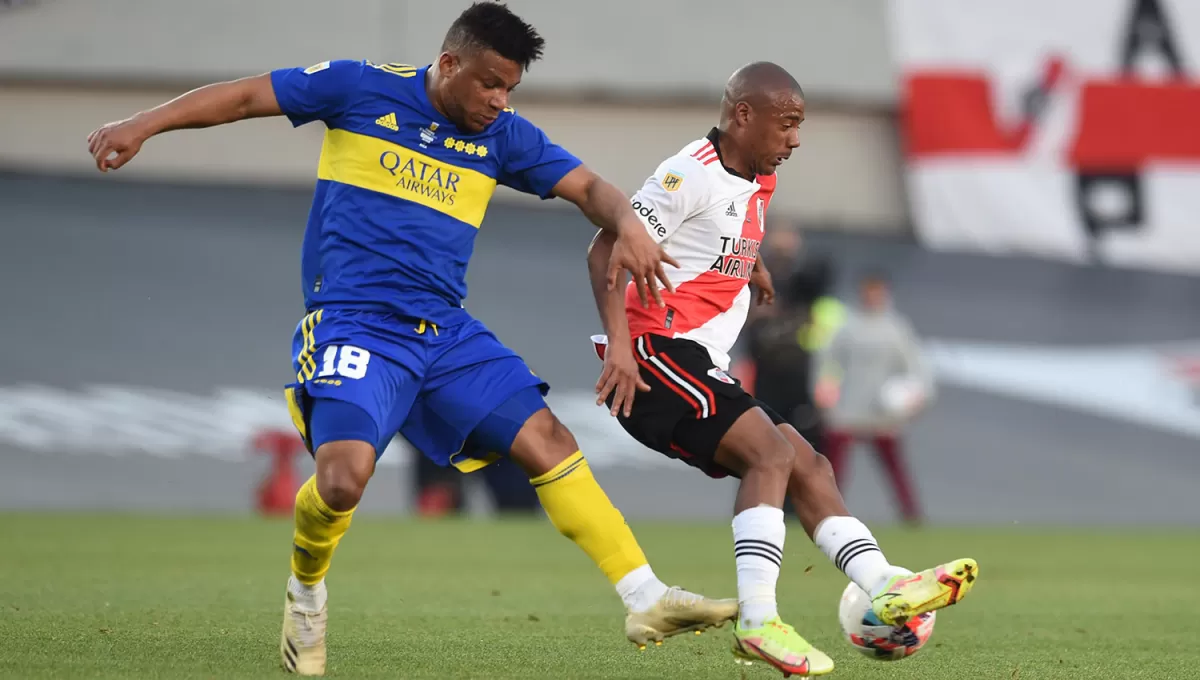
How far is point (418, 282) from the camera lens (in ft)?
15.9

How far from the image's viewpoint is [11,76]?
16500 millimetres

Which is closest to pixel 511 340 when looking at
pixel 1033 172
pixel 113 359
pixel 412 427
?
pixel 113 359

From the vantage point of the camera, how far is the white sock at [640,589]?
464cm

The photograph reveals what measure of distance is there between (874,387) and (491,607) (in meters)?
7.75

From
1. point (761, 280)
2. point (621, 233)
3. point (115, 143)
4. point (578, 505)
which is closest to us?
point (115, 143)

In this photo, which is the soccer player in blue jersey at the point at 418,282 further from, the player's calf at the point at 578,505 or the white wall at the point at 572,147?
the white wall at the point at 572,147

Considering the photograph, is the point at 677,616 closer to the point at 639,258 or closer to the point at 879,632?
the point at 879,632

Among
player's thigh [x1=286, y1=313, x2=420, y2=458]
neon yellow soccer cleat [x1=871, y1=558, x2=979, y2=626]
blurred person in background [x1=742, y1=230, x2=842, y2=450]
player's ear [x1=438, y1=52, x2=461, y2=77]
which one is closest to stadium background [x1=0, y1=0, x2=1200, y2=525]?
blurred person in background [x1=742, y1=230, x2=842, y2=450]

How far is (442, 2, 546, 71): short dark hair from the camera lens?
184 inches

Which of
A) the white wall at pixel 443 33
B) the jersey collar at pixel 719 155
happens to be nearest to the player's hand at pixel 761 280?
the jersey collar at pixel 719 155

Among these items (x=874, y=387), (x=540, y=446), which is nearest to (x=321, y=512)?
(x=540, y=446)

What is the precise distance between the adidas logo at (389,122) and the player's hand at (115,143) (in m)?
0.72

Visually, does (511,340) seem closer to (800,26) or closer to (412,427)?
(800,26)

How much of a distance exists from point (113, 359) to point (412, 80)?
12.2 m
